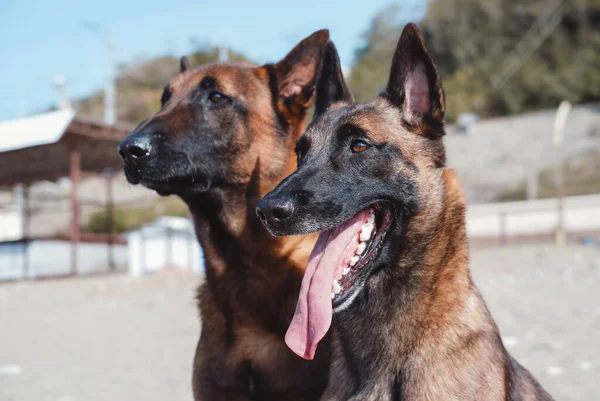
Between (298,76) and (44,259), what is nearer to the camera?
(298,76)

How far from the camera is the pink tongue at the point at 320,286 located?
273 centimetres

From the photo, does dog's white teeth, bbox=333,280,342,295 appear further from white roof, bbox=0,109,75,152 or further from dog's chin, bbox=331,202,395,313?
white roof, bbox=0,109,75,152

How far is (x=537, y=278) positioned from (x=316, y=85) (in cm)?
906

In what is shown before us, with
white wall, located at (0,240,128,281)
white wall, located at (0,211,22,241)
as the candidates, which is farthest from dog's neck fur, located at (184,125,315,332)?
white wall, located at (0,211,22,241)

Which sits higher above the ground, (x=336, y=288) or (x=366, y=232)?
(x=366, y=232)

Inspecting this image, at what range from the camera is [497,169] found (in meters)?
27.1

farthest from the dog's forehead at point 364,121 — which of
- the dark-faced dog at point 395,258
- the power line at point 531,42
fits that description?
the power line at point 531,42

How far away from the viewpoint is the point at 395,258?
9.51 ft

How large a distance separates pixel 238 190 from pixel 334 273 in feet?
4.00

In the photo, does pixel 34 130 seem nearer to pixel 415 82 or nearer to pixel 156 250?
pixel 156 250

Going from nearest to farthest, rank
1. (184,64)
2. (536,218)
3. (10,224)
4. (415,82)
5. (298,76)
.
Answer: (415,82), (298,76), (184,64), (536,218), (10,224)

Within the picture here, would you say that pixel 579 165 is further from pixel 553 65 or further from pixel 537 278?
pixel 553 65

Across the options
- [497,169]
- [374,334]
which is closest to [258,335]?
[374,334]

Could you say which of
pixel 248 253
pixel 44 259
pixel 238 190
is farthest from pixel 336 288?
pixel 44 259
